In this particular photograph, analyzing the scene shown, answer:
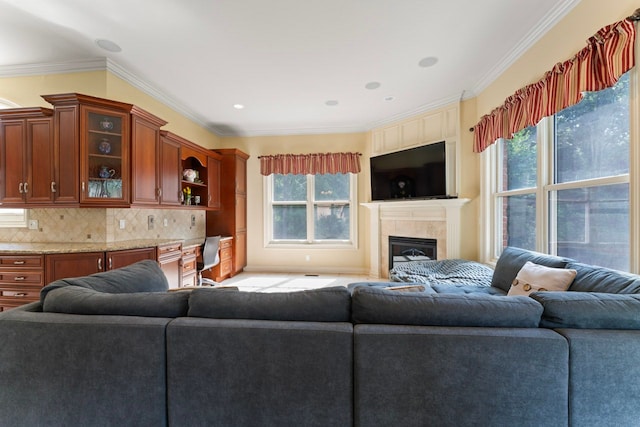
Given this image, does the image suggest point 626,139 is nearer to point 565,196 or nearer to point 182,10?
point 565,196

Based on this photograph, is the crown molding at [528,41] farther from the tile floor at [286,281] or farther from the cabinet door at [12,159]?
the cabinet door at [12,159]

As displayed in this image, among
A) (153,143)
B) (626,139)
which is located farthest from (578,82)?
(153,143)

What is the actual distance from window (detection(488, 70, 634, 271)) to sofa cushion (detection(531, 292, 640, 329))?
44.2 inches

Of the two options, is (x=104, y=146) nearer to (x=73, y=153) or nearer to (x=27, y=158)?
(x=73, y=153)

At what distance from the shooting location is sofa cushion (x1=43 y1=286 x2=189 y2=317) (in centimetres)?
124

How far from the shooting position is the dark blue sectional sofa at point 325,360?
Result: 3.33ft

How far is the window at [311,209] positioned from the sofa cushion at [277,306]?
156 inches

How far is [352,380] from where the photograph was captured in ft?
3.53

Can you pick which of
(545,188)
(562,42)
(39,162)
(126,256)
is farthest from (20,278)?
(562,42)

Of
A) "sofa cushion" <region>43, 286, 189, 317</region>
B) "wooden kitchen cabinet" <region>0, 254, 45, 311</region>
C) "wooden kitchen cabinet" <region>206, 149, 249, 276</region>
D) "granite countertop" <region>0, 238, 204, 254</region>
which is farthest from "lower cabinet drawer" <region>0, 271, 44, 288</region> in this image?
"wooden kitchen cabinet" <region>206, 149, 249, 276</region>

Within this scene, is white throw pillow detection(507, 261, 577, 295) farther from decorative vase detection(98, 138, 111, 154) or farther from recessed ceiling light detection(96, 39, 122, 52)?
recessed ceiling light detection(96, 39, 122, 52)

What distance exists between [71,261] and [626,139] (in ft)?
15.2

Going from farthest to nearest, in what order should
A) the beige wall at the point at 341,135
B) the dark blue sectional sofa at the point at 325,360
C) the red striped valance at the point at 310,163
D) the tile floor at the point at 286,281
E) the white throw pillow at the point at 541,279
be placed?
the red striped valance at the point at 310,163 → the tile floor at the point at 286,281 → the beige wall at the point at 341,135 → the white throw pillow at the point at 541,279 → the dark blue sectional sofa at the point at 325,360

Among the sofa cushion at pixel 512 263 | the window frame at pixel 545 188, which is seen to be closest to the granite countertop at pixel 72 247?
the sofa cushion at pixel 512 263
